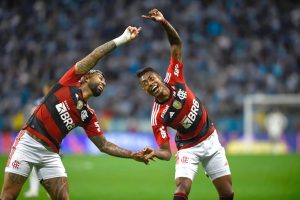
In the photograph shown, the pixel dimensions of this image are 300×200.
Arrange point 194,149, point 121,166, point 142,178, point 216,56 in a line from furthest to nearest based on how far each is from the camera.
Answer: point 216,56 < point 121,166 < point 142,178 < point 194,149

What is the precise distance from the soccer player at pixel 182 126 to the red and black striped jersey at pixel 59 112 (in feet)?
3.31

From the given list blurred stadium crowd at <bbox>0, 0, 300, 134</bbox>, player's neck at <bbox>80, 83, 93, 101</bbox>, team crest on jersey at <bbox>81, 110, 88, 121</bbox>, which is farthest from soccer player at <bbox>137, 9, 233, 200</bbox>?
blurred stadium crowd at <bbox>0, 0, 300, 134</bbox>

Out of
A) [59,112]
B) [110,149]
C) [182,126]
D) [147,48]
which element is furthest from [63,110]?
[147,48]

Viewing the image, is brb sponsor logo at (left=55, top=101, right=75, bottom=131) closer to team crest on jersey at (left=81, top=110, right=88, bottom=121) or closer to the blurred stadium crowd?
team crest on jersey at (left=81, top=110, right=88, bottom=121)

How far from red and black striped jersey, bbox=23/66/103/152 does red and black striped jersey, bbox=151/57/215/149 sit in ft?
3.69

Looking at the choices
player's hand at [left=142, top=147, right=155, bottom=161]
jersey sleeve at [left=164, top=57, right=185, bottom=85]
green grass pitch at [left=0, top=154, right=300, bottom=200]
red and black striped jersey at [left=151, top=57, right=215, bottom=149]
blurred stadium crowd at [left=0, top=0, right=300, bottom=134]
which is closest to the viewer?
player's hand at [left=142, top=147, right=155, bottom=161]

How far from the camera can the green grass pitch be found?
562 inches

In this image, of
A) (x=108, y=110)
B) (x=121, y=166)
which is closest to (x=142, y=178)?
(x=121, y=166)

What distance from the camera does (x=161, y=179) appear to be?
18266 millimetres

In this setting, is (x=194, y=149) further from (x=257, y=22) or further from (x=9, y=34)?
(x=257, y=22)

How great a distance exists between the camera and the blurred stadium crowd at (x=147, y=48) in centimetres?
2783

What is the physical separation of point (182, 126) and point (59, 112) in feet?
5.97

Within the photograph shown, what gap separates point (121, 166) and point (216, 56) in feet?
32.0

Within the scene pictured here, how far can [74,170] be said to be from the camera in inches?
779
